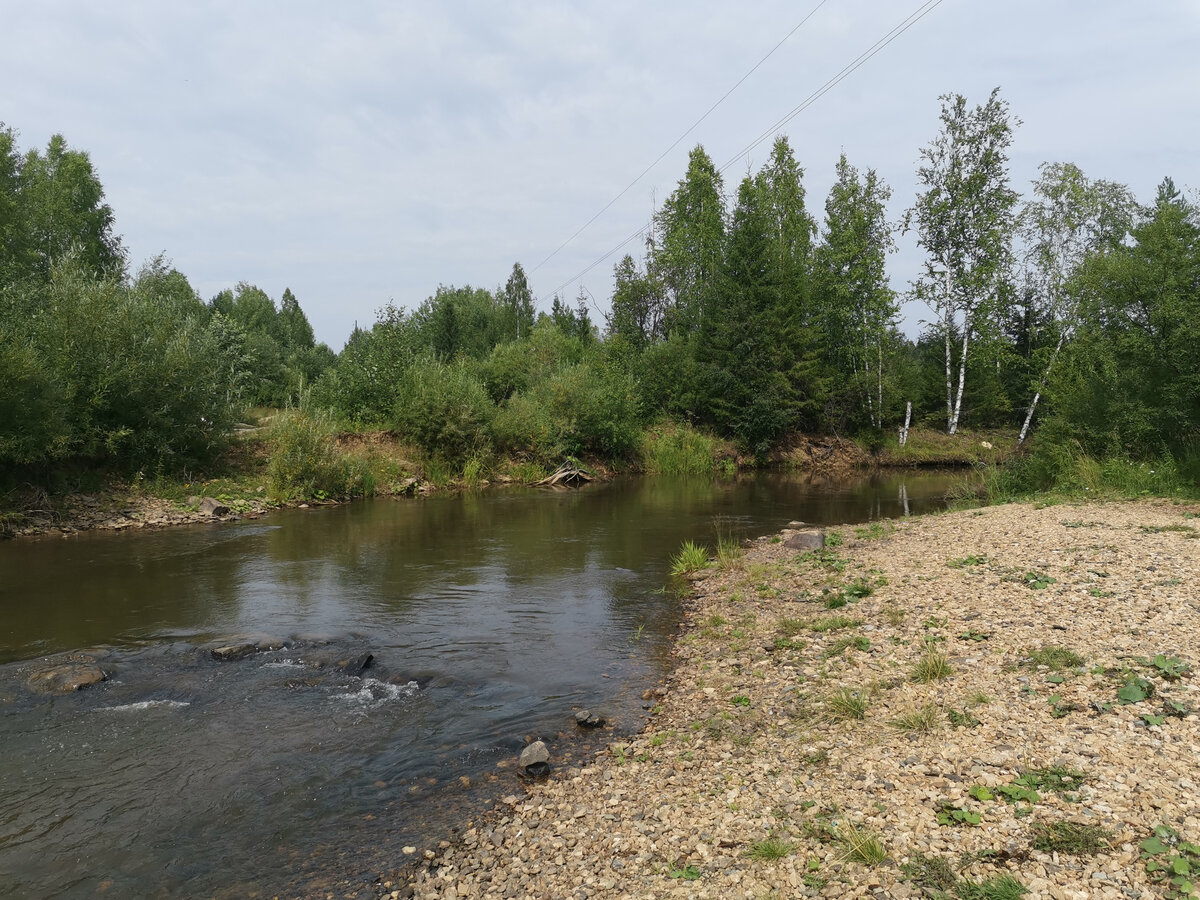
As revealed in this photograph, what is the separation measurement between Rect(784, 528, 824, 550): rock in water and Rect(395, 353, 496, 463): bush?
63.0ft

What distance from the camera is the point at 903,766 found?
18.5ft

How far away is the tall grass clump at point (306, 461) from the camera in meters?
25.4

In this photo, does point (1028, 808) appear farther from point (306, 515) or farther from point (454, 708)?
point (306, 515)

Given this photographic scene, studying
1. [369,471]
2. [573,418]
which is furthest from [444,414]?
[573,418]

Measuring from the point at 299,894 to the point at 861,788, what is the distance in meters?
4.22

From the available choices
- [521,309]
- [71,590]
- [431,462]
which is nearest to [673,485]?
[431,462]

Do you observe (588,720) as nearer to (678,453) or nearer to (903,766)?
(903,766)

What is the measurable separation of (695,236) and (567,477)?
23.8 m

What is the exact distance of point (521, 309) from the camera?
77.2 m

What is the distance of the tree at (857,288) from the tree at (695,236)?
739cm

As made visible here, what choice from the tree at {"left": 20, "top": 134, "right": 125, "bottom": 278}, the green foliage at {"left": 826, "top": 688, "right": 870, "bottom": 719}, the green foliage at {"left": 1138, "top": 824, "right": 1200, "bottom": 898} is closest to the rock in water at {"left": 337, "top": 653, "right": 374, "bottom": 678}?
the green foliage at {"left": 826, "top": 688, "right": 870, "bottom": 719}

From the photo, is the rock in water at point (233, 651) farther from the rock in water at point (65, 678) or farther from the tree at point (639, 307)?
the tree at point (639, 307)

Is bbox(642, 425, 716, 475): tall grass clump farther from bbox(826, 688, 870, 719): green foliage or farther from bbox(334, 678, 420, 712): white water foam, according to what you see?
bbox(826, 688, 870, 719): green foliage

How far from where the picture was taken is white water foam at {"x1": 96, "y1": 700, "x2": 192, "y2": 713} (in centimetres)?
819
